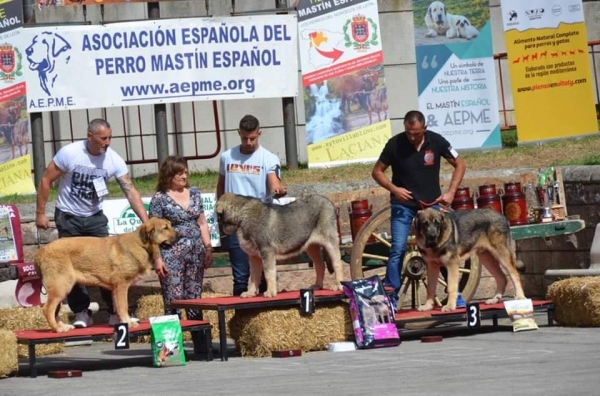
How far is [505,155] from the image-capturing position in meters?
17.2

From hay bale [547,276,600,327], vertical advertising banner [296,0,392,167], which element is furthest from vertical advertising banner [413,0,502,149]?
hay bale [547,276,600,327]

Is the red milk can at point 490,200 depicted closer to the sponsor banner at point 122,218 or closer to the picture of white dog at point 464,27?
the sponsor banner at point 122,218

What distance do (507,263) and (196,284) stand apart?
2.94 m

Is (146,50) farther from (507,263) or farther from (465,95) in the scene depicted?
(507,263)

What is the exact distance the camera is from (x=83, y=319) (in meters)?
12.3

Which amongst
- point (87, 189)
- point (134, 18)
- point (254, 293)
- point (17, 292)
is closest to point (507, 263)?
point (254, 293)

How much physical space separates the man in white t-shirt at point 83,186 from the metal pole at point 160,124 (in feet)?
13.7

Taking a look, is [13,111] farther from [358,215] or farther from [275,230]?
[275,230]

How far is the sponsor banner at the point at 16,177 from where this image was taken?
16031 mm

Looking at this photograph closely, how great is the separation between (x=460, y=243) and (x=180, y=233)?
255 centimetres

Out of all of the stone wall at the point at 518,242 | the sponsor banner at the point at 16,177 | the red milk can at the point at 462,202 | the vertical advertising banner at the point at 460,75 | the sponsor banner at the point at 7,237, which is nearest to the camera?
the red milk can at the point at 462,202

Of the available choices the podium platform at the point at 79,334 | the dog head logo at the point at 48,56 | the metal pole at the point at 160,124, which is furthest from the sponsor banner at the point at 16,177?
the podium platform at the point at 79,334

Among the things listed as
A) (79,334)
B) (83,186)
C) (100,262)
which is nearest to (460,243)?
(100,262)

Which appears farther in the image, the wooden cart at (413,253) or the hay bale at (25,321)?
the wooden cart at (413,253)
